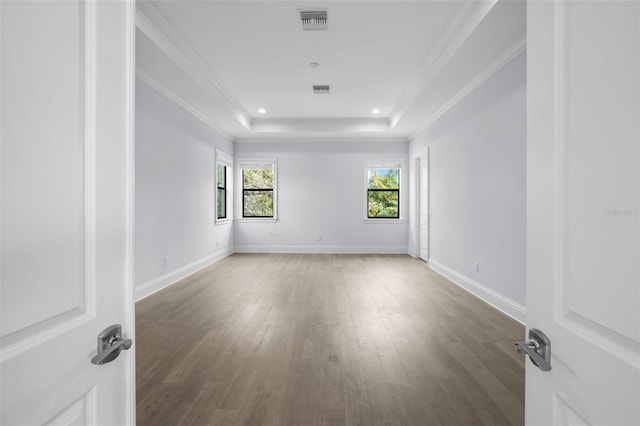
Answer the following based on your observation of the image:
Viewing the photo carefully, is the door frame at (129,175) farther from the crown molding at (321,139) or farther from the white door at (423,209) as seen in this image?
the crown molding at (321,139)

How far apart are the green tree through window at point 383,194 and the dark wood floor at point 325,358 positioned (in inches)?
139

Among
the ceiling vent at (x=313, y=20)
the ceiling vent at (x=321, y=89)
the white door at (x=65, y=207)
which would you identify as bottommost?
the white door at (x=65, y=207)

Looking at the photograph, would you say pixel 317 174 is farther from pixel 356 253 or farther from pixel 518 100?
pixel 518 100

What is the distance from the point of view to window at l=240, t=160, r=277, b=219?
7.98m

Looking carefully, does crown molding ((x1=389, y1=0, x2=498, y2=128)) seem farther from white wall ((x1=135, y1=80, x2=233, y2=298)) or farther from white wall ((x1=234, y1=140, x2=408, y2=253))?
white wall ((x1=135, y1=80, x2=233, y2=298))

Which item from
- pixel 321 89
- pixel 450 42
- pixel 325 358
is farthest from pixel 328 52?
pixel 325 358

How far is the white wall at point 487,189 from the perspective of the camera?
3.27 meters

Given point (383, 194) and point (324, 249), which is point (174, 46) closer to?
point (324, 249)

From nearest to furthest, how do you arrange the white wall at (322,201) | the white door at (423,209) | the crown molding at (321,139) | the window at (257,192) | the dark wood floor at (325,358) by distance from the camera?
the dark wood floor at (325,358) → the white door at (423,209) → the crown molding at (321,139) → the white wall at (322,201) → the window at (257,192)

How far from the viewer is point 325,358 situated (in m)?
2.44

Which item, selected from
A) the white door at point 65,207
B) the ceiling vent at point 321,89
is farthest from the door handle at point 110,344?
the ceiling vent at point 321,89

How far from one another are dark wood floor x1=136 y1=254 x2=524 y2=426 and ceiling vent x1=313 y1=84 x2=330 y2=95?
308 cm

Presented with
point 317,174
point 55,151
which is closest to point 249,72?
point 317,174

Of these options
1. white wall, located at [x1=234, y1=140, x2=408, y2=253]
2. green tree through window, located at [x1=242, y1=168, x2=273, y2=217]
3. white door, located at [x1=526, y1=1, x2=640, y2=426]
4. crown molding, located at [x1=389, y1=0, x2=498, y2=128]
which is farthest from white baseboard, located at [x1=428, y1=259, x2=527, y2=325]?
green tree through window, located at [x1=242, y1=168, x2=273, y2=217]
